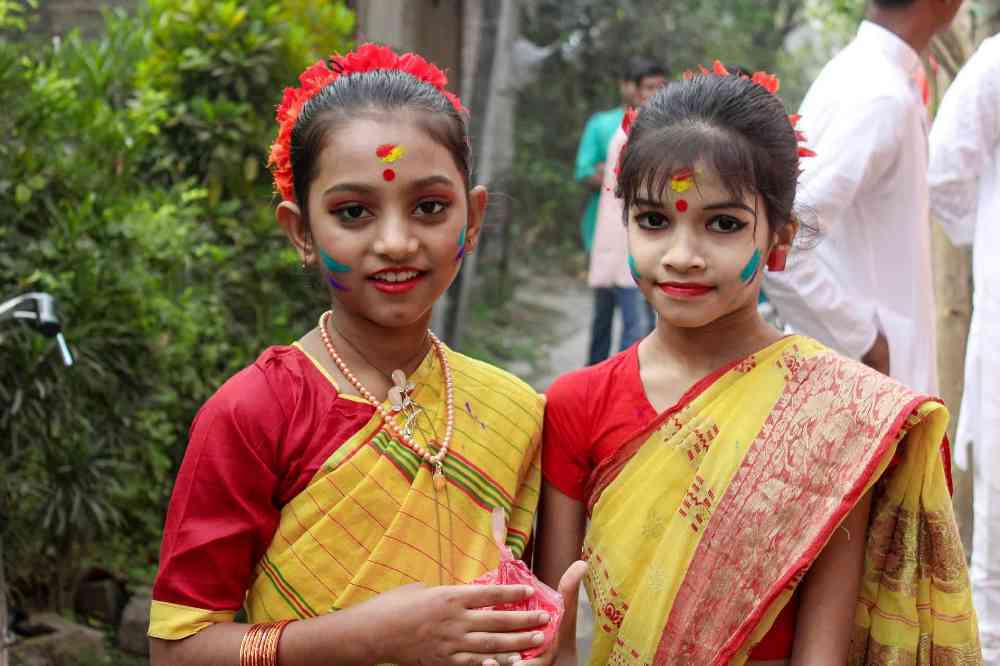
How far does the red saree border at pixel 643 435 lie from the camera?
219cm

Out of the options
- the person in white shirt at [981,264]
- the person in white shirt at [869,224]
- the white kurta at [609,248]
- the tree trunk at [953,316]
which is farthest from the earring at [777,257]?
the white kurta at [609,248]

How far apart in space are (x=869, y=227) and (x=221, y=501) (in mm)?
2255

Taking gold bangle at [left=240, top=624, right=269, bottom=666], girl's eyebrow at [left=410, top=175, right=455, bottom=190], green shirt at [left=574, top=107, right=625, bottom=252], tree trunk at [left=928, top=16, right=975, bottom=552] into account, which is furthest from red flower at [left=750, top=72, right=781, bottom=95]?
green shirt at [left=574, top=107, right=625, bottom=252]

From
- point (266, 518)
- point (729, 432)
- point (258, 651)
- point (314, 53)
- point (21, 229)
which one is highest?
point (314, 53)

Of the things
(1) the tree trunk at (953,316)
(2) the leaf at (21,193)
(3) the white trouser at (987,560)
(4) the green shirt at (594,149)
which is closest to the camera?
(2) the leaf at (21,193)

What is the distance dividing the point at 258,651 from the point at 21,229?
2.15 meters

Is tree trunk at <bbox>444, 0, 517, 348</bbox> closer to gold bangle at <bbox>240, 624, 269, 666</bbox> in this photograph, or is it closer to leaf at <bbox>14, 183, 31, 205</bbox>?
leaf at <bbox>14, 183, 31, 205</bbox>

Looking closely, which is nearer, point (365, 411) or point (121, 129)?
point (365, 411)

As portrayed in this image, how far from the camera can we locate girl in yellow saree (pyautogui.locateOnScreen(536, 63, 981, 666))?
209 centimetres

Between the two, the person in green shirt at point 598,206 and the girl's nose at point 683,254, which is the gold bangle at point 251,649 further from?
the person in green shirt at point 598,206

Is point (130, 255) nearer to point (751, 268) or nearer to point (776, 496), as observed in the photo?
point (751, 268)

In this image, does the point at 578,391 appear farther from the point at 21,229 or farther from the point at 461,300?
the point at 461,300

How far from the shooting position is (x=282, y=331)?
5062 mm

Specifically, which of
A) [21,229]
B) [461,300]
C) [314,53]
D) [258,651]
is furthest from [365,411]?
[461,300]
